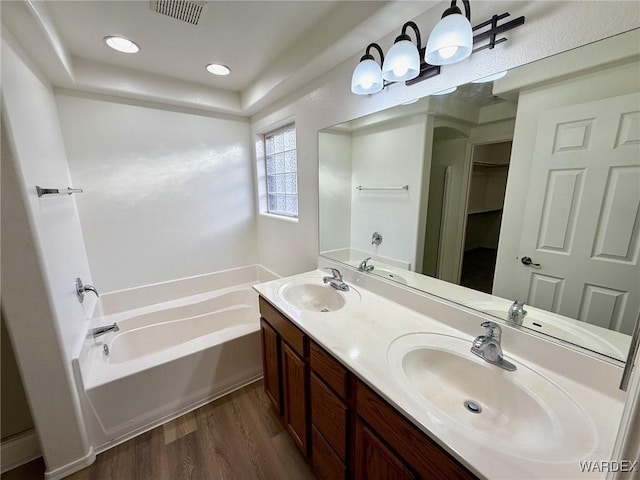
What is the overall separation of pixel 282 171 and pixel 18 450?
2580 millimetres

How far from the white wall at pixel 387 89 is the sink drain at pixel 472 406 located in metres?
1.21

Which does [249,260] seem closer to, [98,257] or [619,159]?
[98,257]

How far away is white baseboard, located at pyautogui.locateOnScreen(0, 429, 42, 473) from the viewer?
1.36 meters

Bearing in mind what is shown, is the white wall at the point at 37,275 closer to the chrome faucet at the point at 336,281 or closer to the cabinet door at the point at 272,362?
the cabinet door at the point at 272,362

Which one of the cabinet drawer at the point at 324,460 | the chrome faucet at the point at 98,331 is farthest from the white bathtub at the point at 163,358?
the cabinet drawer at the point at 324,460

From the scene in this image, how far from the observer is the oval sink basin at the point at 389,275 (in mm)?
1399

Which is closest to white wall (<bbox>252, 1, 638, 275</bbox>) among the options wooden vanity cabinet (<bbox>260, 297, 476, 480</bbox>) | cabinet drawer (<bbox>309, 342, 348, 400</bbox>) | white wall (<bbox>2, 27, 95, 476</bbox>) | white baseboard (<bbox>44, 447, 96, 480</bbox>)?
wooden vanity cabinet (<bbox>260, 297, 476, 480</bbox>)

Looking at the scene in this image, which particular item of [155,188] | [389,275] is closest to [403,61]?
[389,275]

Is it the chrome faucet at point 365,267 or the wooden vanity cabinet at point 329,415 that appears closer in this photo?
the wooden vanity cabinet at point 329,415

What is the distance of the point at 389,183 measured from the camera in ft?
4.87

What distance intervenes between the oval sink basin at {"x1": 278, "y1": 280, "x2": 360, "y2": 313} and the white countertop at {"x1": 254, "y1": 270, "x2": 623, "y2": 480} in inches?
5.5

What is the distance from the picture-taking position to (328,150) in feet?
5.93

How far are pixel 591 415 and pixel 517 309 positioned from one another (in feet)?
1.14

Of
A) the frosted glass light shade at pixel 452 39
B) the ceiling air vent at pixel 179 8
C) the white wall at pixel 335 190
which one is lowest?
the white wall at pixel 335 190
